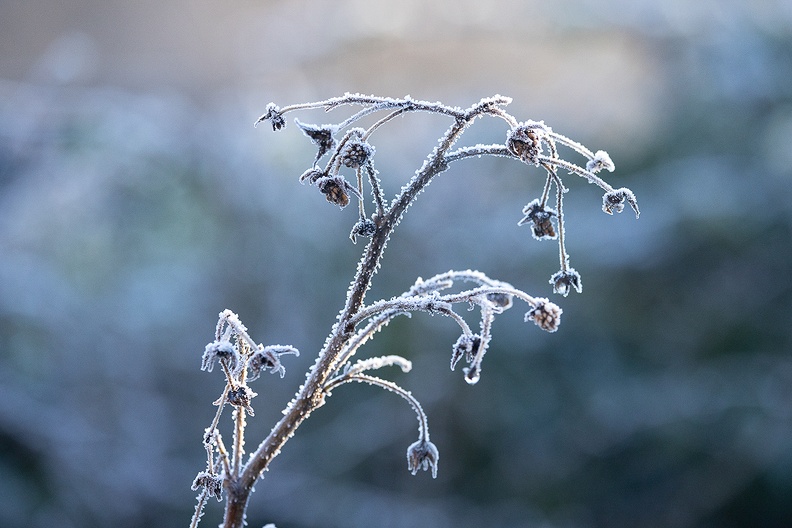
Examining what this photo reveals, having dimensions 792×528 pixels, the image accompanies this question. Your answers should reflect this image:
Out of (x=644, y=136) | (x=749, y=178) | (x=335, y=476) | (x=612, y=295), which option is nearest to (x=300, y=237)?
(x=335, y=476)

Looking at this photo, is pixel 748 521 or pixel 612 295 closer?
pixel 748 521

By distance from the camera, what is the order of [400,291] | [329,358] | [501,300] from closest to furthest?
[329,358] → [501,300] → [400,291]

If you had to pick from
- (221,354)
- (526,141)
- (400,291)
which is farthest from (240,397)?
(400,291)

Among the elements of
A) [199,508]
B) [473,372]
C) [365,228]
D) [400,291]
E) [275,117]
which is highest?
[400,291]

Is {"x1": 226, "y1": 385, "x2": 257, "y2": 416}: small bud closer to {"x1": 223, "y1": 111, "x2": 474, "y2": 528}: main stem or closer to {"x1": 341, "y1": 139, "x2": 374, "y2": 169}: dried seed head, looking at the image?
{"x1": 223, "y1": 111, "x2": 474, "y2": 528}: main stem

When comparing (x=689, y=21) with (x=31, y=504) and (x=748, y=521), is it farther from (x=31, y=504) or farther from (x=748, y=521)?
(x=31, y=504)

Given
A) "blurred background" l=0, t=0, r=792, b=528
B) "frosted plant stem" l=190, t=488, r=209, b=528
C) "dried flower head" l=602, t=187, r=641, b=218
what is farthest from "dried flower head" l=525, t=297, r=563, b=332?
"blurred background" l=0, t=0, r=792, b=528

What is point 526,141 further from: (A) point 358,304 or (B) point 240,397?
(B) point 240,397
